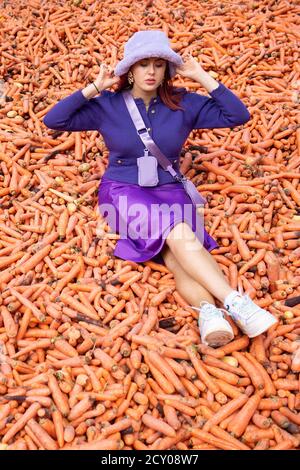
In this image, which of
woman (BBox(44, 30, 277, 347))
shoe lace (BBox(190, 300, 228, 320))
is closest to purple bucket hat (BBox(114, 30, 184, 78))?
woman (BBox(44, 30, 277, 347))

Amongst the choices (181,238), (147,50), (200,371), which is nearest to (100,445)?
(200,371)

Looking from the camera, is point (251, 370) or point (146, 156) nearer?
point (251, 370)

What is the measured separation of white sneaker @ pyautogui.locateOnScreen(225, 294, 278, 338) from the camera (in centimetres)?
241

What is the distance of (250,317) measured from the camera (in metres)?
2.41

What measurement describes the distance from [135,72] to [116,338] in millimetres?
1561

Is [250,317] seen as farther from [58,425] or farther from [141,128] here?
[141,128]

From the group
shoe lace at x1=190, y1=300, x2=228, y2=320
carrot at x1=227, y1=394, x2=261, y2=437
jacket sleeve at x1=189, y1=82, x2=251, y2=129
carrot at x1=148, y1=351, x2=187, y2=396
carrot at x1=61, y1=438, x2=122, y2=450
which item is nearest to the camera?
carrot at x1=61, y1=438, x2=122, y2=450

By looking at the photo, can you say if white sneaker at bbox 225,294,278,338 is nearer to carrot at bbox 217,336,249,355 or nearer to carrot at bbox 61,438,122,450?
carrot at bbox 217,336,249,355

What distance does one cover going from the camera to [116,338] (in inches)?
98.7

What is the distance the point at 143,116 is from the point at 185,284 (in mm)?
1068

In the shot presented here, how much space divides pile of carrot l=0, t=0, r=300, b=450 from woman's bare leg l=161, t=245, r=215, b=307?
59mm

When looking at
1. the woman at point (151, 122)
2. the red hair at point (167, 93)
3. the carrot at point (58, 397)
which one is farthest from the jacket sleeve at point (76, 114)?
the carrot at point (58, 397)

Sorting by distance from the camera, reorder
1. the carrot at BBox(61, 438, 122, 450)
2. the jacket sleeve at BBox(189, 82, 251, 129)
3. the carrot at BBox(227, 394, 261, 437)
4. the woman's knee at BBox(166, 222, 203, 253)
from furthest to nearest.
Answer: the jacket sleeve at BBox(189, 82, 251, 129) → the woman's knee at BBox(166, 222, 203, 253) → the carrot at BBox(227, 394, 261, 437) → the carrot at BBox(61, 438, 122, 450)

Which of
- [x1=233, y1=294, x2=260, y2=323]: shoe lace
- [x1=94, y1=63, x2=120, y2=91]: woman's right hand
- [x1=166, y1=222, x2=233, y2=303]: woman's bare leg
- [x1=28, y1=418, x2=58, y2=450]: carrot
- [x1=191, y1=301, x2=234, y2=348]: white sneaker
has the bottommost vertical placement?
[x1=28, y1=418, x2=58, y2=450]: carrot
